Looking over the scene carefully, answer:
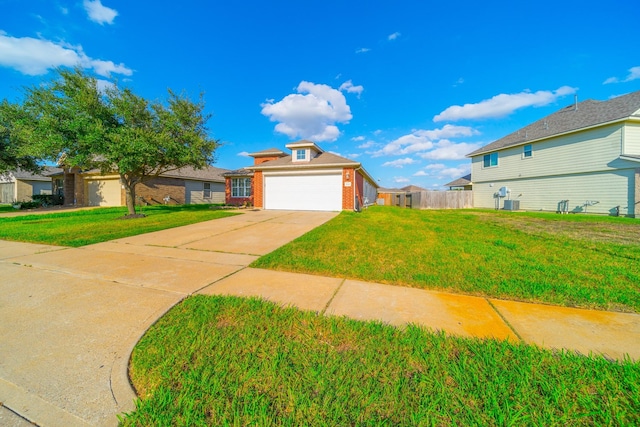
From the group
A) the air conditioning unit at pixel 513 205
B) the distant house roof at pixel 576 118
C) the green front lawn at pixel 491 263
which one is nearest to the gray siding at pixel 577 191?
the air conditioning unit at pixel 513 205

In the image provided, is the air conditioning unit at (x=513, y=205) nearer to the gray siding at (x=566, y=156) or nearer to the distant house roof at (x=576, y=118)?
the gray siding at (x=566, y=156)

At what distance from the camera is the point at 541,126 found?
1672cm

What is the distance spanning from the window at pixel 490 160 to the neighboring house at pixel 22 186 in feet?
134

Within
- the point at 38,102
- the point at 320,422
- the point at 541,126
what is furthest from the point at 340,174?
the point at 541,126

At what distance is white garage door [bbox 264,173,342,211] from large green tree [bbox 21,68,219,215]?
4584 millimetres

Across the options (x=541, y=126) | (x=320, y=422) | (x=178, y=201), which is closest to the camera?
(x=320, y=422)

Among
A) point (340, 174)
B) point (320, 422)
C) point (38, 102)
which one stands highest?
point (38, 102)

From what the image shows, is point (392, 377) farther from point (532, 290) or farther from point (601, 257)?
point (601, 257)

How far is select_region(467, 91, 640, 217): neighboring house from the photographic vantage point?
12.1 metres

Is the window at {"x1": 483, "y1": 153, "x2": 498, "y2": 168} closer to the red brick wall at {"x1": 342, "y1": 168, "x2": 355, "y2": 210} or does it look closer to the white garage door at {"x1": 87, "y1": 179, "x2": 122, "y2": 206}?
the red brick wall at {"x1": 342, "y1": 168, "x2": 355, "y2": 210}

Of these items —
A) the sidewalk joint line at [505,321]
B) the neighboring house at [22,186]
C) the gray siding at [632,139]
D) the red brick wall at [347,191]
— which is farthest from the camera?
the neighboring house at [22,186]

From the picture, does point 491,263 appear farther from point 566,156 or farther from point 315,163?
point 566,156

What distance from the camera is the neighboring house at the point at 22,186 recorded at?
25.2 metres

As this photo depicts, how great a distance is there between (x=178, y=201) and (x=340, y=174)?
16.2 meters
